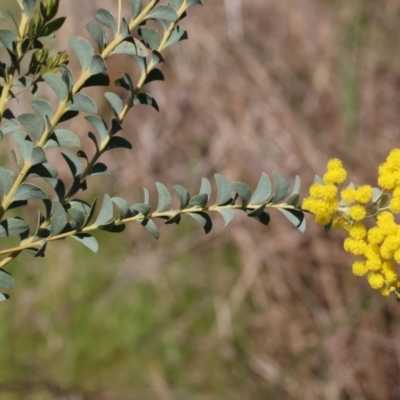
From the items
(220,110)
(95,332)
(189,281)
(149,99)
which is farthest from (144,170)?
(149,99)

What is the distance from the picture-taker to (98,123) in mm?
572

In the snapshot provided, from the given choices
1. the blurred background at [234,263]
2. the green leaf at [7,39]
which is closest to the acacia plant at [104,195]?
the green leaf at [7,39]

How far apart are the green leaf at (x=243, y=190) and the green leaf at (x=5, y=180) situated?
0.18m

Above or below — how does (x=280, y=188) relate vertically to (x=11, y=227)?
above

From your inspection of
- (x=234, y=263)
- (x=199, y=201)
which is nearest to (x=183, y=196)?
(x=199, y=201)

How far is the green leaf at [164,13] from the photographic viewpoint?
21.8 inches

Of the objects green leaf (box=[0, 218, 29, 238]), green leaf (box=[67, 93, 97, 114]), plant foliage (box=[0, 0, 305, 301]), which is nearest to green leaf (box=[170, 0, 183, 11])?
plant foliage (box=[0, 0, 305, 301])

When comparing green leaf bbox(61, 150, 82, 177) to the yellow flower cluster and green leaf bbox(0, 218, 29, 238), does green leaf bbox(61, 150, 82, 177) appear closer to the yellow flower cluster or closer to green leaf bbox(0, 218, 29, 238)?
green leaf bbox(0, 218, 29, 238)

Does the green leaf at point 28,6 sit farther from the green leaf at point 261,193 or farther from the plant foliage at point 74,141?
the green leaf at point 261,193

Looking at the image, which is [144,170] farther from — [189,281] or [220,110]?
[189,281]

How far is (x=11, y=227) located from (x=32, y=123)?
0.09m

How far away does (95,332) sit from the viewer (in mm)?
2268

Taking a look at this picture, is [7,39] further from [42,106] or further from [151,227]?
[151,227]

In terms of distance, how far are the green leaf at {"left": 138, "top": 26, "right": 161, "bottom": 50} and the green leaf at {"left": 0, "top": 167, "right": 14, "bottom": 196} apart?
165mm
